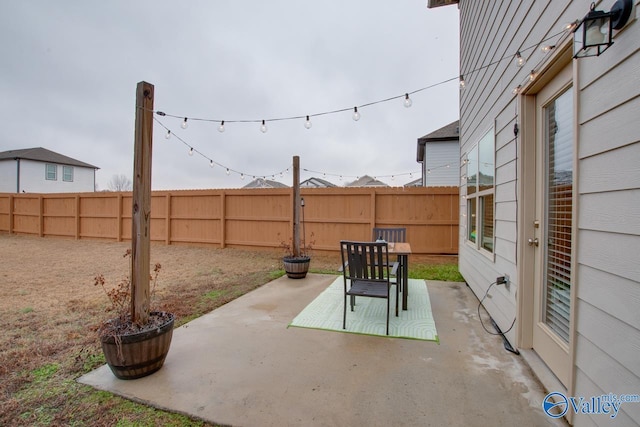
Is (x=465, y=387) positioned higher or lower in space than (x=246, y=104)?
lower

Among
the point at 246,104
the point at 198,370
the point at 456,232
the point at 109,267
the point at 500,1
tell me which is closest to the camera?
the point at 198,370

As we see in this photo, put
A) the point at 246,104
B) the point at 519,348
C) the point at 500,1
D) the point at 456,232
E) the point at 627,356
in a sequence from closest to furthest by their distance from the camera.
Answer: the point at 627,356
the point at 519,348
the point at 500,1
the point at 456,232
the point at 246,104

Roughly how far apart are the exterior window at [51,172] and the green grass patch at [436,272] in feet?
79.5

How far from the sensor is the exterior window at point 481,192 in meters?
3.20

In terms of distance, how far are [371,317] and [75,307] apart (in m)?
3.56

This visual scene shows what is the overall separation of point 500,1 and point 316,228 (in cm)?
561

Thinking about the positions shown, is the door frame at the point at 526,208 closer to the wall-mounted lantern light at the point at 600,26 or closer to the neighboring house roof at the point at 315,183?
the wall-mounted lantern light at the point at 600,26

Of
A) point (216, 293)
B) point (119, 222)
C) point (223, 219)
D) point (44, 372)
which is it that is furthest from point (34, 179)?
point (44, 372)

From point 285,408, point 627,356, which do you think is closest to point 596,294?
point 627,356

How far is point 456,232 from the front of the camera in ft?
21.7

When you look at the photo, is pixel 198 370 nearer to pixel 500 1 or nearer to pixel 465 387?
pixel 465 387

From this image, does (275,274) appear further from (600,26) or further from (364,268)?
(600,26)

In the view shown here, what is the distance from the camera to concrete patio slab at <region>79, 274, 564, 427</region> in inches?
63.9

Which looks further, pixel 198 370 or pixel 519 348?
pixel 519 348
